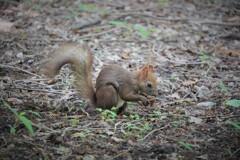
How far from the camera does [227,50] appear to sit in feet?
23.9

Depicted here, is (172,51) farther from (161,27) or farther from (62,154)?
(62,154)

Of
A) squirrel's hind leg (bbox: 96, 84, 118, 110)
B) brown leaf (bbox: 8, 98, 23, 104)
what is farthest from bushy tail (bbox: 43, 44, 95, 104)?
brown leaf (bbox: 8, 98, 23, 104)

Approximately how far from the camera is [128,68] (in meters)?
6.51

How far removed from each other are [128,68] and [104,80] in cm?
149

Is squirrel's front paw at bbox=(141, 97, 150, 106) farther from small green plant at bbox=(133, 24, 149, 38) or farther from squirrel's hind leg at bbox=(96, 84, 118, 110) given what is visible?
small green plant at bbox=(133, 24, 149, 38)

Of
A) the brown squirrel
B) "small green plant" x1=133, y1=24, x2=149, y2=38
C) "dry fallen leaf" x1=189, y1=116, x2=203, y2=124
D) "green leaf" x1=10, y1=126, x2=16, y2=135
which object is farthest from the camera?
"small green plant" x1=133, y1=24, x2=149, y2=38

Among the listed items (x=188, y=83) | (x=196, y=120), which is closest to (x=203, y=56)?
(x=188, y=83)

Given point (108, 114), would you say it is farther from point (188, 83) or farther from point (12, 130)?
point (188, 83)

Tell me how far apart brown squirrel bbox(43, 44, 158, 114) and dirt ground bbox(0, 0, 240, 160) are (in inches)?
7.8

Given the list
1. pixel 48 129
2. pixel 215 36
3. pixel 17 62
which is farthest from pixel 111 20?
pixel 48 129

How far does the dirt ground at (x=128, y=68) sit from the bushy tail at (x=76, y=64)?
0.27 metres

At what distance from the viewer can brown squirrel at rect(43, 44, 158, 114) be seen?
16.0 ft

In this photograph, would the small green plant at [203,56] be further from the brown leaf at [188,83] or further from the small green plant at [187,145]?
the small green plant at [187,145]

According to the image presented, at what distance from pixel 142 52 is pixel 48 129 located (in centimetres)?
337
